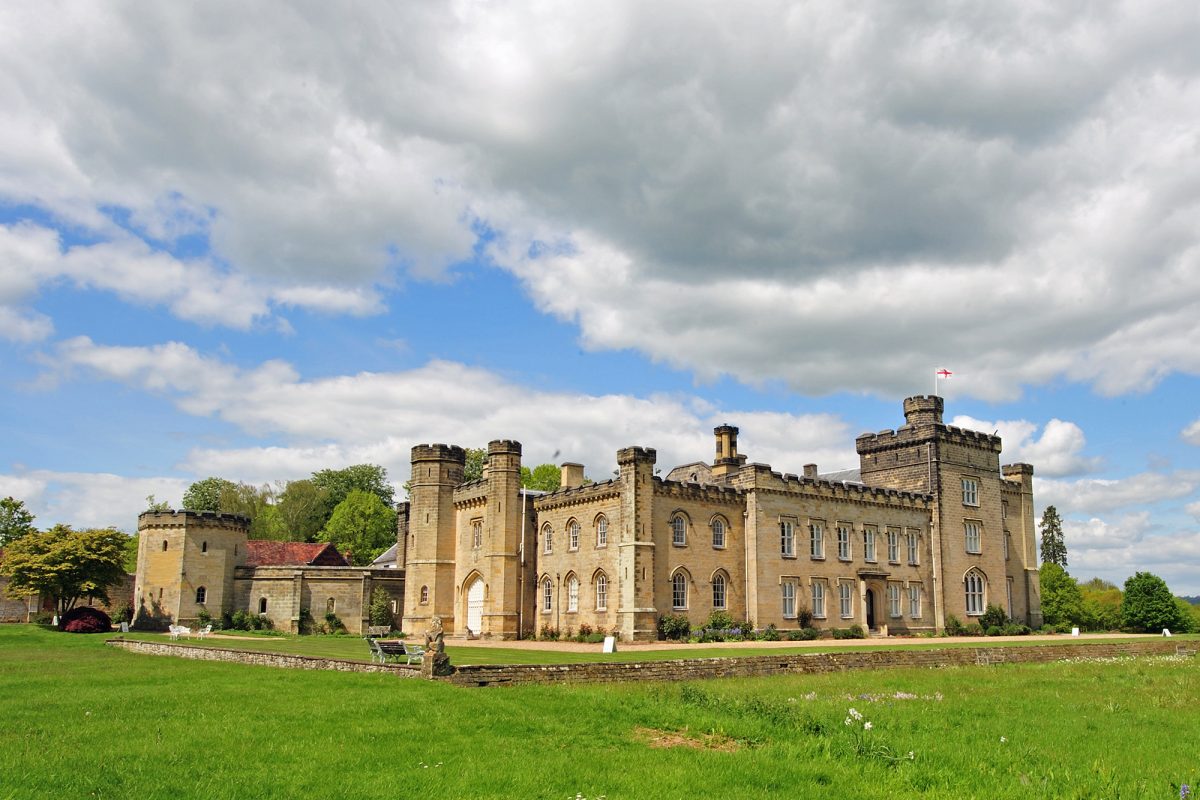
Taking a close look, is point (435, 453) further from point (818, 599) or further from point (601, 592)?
point (818, 599)

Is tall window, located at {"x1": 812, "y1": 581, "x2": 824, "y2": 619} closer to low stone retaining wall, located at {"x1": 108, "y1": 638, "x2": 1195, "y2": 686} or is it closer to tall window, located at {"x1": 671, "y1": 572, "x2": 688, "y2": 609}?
tall window, located at {"x1": 671, "y1": 572, "x2": 688, "y2": 609}

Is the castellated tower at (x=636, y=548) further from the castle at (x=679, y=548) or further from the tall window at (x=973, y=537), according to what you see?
the tall window at (x=973, y=537)

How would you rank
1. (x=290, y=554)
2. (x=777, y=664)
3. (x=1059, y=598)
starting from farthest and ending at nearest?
(x=290, y=554) → (x=1059, y=598) → (x=777, y=664)

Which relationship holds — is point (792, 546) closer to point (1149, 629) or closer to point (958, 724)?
point (1149, 629)

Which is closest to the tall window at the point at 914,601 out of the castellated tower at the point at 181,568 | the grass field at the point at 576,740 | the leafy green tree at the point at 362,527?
the grass field at the point at 576,740

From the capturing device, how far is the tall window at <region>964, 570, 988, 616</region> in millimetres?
51531

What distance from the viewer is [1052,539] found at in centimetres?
9838

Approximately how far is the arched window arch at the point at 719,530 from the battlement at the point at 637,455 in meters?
4.68

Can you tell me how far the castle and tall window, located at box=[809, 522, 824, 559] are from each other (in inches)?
3.6

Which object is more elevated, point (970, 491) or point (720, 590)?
point (970, 491)

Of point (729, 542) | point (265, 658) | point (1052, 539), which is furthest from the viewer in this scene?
point (1052, 539)

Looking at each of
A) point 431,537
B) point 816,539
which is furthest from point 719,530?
point 431,537

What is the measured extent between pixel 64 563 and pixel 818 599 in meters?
37.2

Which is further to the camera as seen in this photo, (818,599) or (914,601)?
(914,601)
